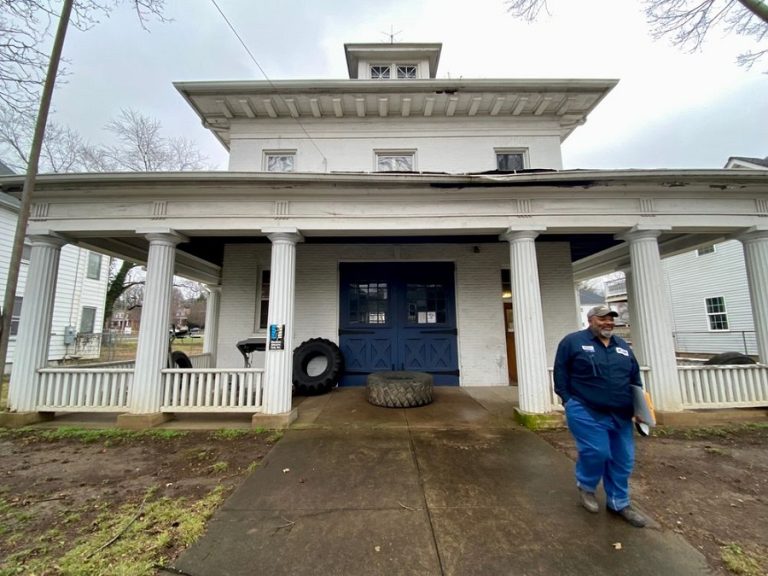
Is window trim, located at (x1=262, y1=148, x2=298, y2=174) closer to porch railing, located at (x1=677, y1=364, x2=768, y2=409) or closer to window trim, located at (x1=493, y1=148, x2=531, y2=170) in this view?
window trim, located at (x1=493, y1=148, x2=531, y2=170)

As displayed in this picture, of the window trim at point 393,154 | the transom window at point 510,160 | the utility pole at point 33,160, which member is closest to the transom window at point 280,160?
the window trim at point 393,154

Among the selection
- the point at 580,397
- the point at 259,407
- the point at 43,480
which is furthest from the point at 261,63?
the point at 580,397

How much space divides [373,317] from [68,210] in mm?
5805

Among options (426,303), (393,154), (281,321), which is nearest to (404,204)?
(281,321)

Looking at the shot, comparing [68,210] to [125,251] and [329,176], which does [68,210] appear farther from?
[329,176]

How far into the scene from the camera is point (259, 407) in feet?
16.0

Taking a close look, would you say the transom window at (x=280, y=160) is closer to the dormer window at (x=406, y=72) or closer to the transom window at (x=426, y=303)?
the dormer window at (x=406, y=72)

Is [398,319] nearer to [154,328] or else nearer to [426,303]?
[426,303]

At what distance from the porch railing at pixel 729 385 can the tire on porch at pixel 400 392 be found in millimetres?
4158

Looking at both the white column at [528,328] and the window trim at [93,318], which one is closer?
the white column at [528,328]

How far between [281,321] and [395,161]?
16.9 ft

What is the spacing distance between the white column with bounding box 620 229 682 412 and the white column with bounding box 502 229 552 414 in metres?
1.67

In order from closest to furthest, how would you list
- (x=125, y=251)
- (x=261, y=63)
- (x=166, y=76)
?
1. (x=261, y=63)
2. (x=125, y=251)
3. (x=166, y=76)

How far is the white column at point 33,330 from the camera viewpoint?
4891mm
